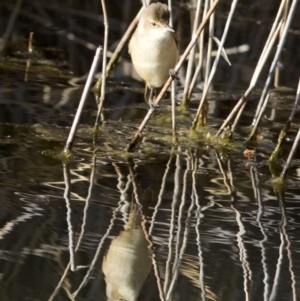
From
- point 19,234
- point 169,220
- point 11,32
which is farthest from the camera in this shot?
point 11,32

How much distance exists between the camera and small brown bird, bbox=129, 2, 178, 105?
5.02 metres

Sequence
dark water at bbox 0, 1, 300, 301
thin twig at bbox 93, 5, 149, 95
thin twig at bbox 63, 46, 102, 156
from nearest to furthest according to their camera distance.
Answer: dark water at bbox 0, 1, 300, 301
thin twig at bbox 63, 46, 102, 156
thin twig at bbox 93, 5, 149, 95

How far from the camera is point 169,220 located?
408cm

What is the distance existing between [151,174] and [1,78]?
2380mm

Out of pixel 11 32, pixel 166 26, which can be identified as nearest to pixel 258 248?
pixel 166 26

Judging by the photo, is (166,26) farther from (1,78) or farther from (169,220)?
(1,78)

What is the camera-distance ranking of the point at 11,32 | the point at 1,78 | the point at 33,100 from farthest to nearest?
the point at 11,32 < the point at 1,78 < the point at 33,100

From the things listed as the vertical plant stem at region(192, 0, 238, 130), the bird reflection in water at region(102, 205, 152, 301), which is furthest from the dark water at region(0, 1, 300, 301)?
the vertical plant stem at region(192, 0, 238, 130)

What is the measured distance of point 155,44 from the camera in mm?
5035

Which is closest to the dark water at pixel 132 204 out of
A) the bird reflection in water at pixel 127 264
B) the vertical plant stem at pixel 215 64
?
the bird reflection in water at pixel 127 264

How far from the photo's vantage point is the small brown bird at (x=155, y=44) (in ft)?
16.5

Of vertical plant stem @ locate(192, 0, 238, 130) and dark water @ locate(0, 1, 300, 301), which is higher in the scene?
vertical plant stem @ locate(192, 0, 238, 130)

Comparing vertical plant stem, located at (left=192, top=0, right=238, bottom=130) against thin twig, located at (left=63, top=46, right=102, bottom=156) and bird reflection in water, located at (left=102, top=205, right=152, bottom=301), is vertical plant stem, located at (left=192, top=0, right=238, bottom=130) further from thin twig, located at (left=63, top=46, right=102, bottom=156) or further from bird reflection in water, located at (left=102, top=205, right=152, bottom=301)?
bird reflection in water, located at (left=102, top=205, right=152, bottom=301)

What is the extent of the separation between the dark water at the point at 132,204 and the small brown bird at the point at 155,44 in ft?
1.75
